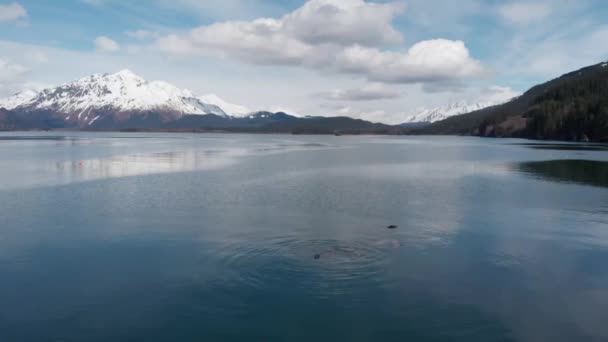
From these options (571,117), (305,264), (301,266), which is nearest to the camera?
(301,266)

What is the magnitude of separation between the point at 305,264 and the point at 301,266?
27 cm

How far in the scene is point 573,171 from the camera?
51969 millimetres

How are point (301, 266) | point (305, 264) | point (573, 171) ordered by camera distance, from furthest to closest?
point (573, 171) → point (305, 264) → point (301, 266)

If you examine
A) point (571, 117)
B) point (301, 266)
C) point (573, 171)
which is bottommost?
point (301, 266)

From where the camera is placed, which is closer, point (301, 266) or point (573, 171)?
point (301, 266)

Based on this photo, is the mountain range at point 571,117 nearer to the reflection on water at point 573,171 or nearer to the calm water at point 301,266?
the reflection on water at point 573,171

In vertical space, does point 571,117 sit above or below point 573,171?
above

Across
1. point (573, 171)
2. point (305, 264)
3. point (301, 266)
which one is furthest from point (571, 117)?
point (301, 266)

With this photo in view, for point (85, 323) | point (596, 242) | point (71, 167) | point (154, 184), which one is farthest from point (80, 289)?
point (71, 167)

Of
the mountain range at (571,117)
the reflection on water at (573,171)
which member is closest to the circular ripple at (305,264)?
the reflection on water at (573,171)

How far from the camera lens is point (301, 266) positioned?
17328 mm

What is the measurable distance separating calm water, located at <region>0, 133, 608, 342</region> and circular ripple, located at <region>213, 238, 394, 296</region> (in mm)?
82

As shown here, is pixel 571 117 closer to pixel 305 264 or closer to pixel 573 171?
pixel 573 171

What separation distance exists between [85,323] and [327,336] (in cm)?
689
